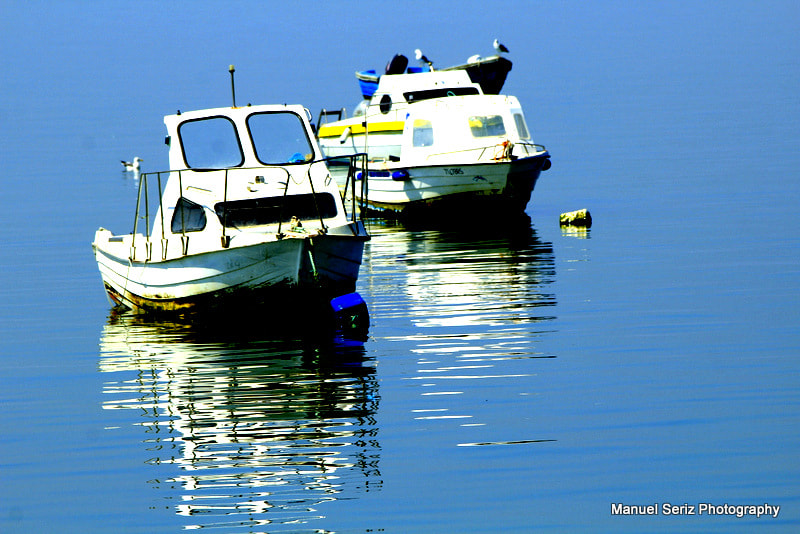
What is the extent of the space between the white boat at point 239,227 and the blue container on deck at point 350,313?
1.76ft

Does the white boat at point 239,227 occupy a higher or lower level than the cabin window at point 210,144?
lower

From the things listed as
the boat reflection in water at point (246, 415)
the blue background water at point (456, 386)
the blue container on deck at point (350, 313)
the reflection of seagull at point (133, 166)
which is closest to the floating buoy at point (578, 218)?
the blue background water at point (456, 386)

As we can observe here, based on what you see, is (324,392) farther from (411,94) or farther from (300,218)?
(411,94)

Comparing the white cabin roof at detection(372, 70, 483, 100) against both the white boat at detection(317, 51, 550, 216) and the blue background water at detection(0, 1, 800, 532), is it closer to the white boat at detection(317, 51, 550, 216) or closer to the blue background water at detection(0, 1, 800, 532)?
the white boat at detection(317, 51, 550, 216)

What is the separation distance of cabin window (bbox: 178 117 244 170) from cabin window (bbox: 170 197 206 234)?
3.30 feet

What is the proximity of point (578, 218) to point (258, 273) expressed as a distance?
1444cm

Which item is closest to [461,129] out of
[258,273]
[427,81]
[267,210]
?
[427,81]

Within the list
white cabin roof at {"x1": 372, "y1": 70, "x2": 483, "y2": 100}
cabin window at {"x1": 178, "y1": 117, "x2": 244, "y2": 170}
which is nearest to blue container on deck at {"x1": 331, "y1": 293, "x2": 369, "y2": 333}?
cabin window at {"x1": 178, "y1": 117, "x2": 244, "y2": 170}

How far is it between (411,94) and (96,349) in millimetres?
21871

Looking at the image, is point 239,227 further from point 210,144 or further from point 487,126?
point 487,126

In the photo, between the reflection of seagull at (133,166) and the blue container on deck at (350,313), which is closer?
the blue container on deck at (350,313)

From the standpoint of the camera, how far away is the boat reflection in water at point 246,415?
1263 centimetres

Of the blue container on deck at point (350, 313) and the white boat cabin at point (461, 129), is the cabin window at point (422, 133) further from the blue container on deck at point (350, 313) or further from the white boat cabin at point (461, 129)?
the blue container on deck at point (350, 313)

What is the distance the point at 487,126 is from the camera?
3475 centimetres
